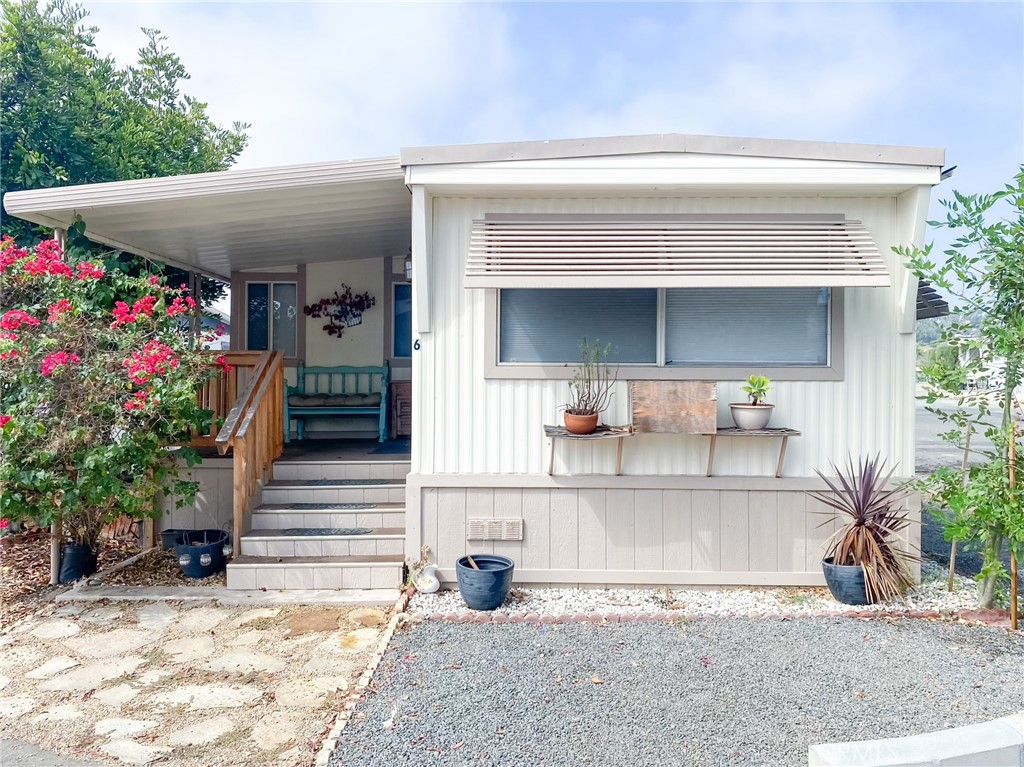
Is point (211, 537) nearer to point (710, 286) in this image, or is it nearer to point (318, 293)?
point (318, 293)

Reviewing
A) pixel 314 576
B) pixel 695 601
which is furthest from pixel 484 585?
pixel 695 601

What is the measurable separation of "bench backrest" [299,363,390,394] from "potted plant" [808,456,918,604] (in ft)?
15.2

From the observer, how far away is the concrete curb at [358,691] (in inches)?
90.3

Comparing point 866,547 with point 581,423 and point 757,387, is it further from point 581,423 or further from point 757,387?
point 581,423

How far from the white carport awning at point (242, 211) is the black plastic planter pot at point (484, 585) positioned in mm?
2533

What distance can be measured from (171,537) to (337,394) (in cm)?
242

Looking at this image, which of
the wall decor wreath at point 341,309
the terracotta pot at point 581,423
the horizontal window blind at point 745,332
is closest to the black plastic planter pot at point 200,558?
the terracotta pot at point 581,423

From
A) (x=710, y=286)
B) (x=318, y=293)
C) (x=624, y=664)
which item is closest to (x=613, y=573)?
(x=624, y=664)

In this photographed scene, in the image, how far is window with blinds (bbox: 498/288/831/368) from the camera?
407 centimetres

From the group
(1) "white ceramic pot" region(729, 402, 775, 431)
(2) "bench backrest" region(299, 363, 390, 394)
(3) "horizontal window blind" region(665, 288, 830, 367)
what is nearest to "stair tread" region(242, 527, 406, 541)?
(3) "horizontal window blind" region(665, 288, 830, 367)

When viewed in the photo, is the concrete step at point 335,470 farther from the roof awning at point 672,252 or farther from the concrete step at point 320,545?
the roof awning at point 672,252

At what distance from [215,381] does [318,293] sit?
222cm

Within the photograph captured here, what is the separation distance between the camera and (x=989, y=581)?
368 centimetres

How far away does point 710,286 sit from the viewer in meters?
3.70
